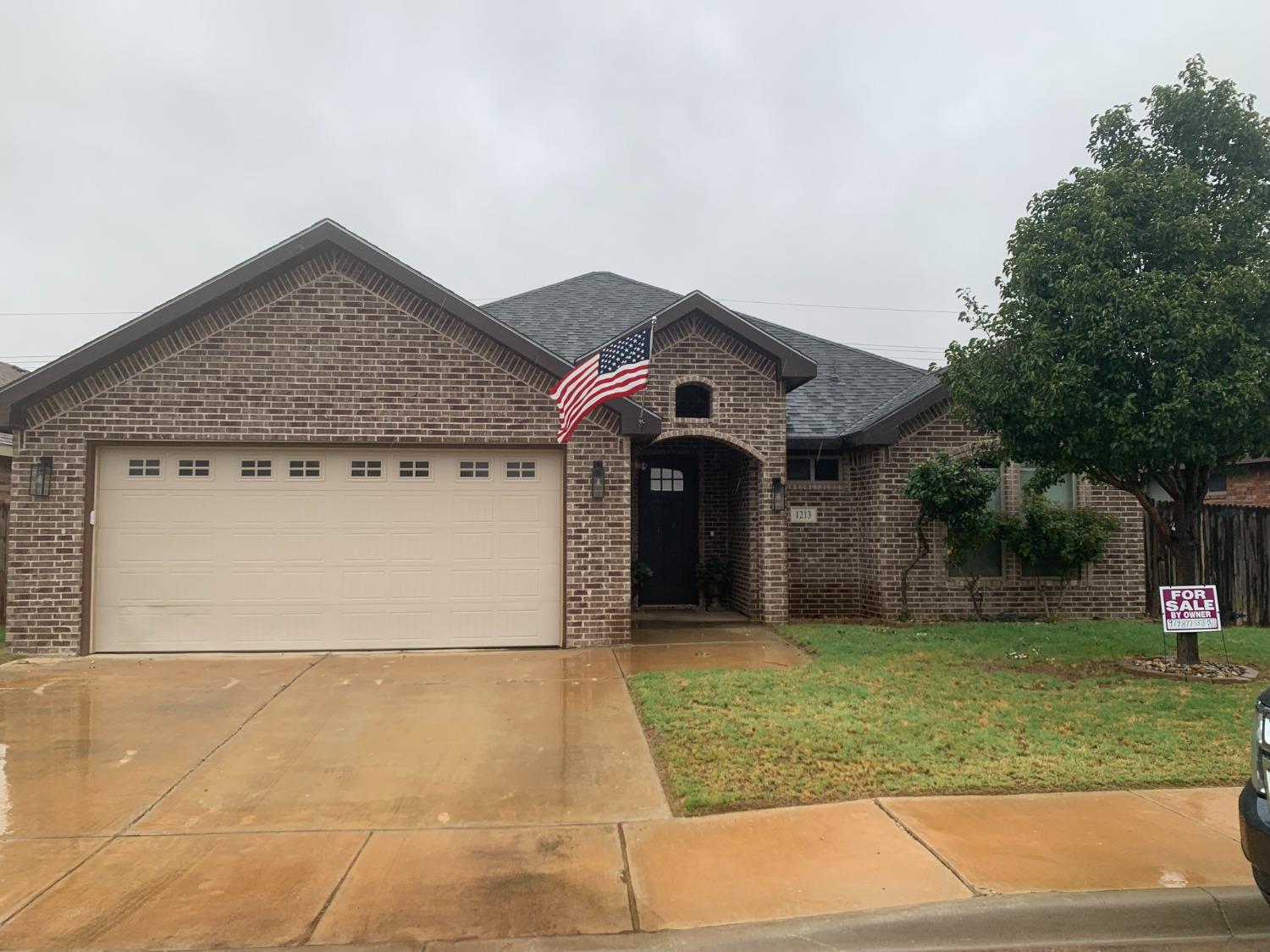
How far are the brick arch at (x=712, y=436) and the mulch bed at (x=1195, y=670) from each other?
532 cm

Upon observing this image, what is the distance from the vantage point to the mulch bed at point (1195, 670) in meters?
8.43

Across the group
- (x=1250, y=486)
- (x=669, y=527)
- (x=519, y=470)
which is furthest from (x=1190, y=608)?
(x=1250, y=486)

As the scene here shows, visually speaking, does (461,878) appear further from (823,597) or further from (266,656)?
(823,597)

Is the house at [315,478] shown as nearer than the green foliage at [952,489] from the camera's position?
Yes

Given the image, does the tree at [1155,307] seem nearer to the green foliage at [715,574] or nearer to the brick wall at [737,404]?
the brick wall at [737,404]

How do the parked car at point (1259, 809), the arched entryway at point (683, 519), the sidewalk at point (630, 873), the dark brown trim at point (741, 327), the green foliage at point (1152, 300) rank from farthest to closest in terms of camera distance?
1. the arched entryway at point (683, 519)
2. the dark brown trim at point (741, 327)
3. the green foliage at point (1152, 300)
4. the sidewalk at point (630, 873)
5. the parked car at point (1259, 809)

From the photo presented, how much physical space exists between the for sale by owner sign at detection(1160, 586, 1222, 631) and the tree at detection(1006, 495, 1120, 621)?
3.50 metres

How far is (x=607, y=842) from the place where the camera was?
15.5ft

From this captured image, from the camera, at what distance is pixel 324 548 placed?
1046 cm

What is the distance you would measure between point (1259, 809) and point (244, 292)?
1068cm

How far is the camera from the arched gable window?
40.7 feet

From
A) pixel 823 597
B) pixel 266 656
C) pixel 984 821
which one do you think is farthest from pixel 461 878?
pixel 823 597

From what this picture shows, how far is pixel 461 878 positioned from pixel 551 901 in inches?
21.4

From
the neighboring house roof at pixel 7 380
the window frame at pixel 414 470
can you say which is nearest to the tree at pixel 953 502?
the window frame at pixel 414 470
